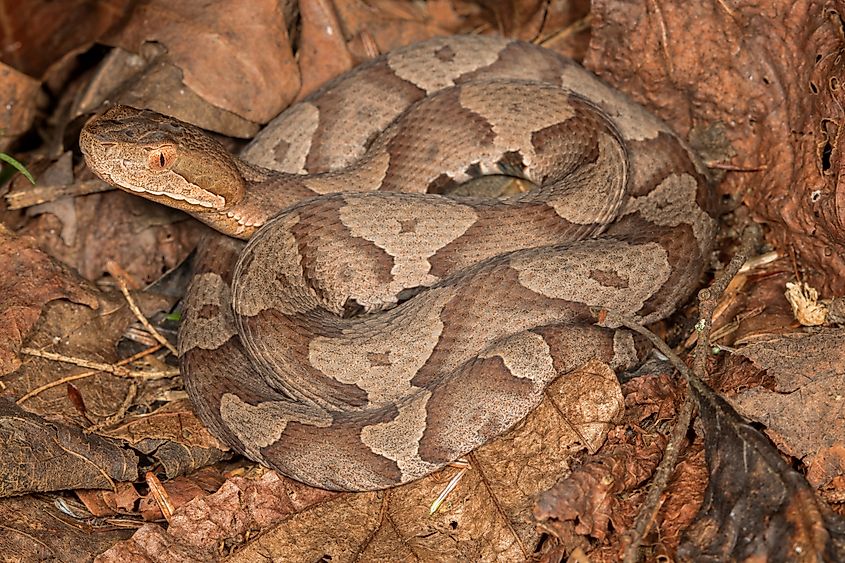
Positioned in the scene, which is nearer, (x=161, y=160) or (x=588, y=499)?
(x=588, y=499)

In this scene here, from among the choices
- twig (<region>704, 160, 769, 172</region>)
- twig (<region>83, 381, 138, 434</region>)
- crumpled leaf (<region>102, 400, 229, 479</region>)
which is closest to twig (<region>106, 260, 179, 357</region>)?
twig (<region>83, 381, 138, 434</region>)

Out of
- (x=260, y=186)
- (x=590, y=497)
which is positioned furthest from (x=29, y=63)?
(x=590, y=497)

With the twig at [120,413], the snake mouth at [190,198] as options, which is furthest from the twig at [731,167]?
the twig at [120,413]

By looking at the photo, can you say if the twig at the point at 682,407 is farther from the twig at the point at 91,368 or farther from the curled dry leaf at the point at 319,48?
the curled dry leaf at the point at 319,48

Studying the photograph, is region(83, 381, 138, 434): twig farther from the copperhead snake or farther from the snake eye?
the snake eye

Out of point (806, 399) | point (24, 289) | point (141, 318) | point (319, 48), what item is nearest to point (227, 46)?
point (319, 48)

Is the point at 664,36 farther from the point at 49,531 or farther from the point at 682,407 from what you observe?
the point at 49,531

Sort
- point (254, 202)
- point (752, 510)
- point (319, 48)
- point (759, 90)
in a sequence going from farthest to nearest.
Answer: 1. point (319, 48)
2. point (254, 202)
3. point (759, 90)
4. point (752, 510)

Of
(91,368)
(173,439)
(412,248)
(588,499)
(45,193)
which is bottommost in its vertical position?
(173,439)
